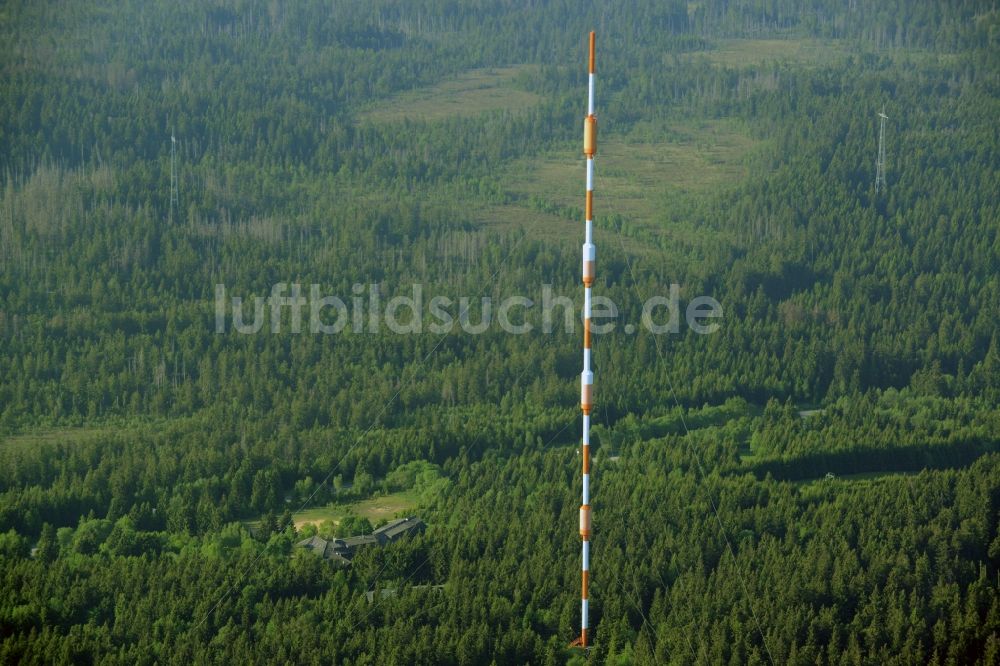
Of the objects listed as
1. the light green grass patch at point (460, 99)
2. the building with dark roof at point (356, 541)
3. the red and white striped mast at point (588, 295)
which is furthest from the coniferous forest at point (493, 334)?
the red and white striped mast at point (588, 295)

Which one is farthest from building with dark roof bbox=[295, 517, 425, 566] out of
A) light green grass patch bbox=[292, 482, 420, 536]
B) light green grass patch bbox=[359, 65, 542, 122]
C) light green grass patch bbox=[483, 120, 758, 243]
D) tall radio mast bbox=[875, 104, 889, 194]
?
light green grass patch bbox=[359, 65, 542, 122]

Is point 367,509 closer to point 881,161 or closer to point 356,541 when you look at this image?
point 356,541

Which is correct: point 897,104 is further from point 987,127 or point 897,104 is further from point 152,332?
point 152,332

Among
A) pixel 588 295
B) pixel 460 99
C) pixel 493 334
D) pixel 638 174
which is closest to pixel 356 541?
pixel 588 295

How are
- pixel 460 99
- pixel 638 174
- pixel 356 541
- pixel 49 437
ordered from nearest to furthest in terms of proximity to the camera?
pixel 356 541 → pixel 49 437 → pixel 638 174 → pixel 460 99

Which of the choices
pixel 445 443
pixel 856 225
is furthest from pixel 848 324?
pixel 445 443

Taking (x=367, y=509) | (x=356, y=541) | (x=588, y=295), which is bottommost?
(x=367, y=509)

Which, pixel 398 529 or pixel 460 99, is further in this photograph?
pixel 460 99

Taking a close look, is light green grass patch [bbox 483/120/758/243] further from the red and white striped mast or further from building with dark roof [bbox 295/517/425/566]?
the red and white striped mast
